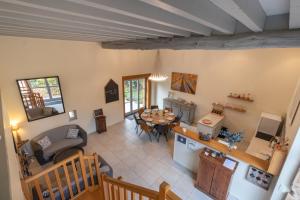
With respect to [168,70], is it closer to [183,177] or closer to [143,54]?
[143,54]

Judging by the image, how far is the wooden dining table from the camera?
5578 millimetres

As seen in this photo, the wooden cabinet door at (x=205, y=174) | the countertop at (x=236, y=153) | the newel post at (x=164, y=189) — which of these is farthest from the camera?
the wooden cabinet door at (x=205, y=174)

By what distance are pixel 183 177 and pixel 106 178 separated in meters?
2.35

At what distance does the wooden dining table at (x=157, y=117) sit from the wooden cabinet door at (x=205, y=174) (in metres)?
2.24

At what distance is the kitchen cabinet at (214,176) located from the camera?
3191 mm

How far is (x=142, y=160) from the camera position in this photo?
4609 millimetres

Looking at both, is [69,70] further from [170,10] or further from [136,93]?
[170,10]

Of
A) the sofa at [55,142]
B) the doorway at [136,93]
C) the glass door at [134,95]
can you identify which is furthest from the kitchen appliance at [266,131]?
the sofa at [55,142]

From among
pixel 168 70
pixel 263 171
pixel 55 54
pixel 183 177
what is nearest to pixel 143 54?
pixel 168 70

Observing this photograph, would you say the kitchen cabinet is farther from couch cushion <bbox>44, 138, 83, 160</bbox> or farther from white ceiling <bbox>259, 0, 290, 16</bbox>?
couch cushion <bbox>44, 138, 83, 160</bbox>

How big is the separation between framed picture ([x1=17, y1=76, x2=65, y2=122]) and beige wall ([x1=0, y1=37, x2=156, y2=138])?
0.43ft

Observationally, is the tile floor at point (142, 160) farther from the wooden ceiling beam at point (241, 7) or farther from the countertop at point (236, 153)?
the wooden ceiling beam at point (241, 7)

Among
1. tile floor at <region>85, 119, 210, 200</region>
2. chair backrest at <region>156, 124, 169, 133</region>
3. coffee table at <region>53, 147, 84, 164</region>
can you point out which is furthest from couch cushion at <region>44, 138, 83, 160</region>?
chair backrest at <region>156, 124, 169, 133</region>

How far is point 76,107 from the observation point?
530 cm
